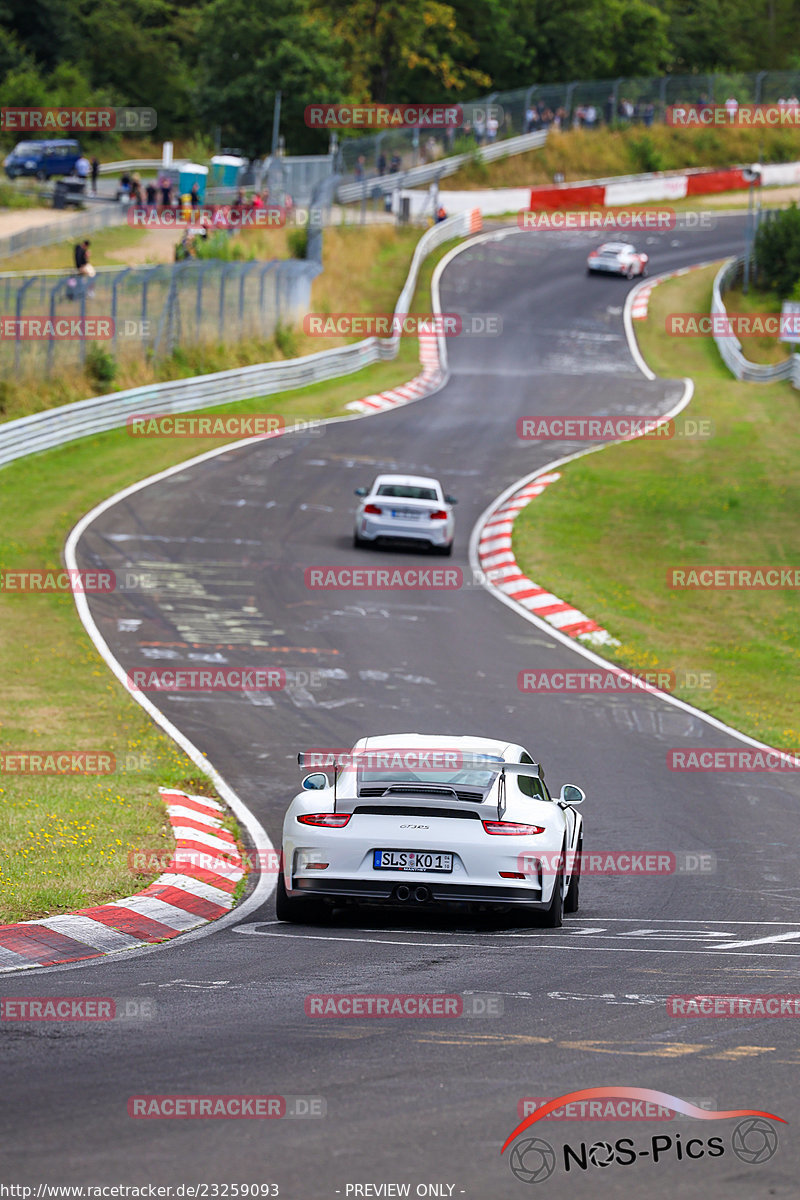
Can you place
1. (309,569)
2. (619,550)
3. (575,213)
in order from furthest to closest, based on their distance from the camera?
(575,213) < (619,550) < (309,569)

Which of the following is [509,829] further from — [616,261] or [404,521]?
[616,261]

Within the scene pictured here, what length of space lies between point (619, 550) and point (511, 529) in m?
2.34

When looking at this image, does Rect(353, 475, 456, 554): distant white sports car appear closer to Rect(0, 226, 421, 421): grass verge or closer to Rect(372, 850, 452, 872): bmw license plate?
Rect(0, 226, 421, 421): grass verge

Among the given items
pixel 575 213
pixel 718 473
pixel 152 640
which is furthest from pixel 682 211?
pixel 152 640

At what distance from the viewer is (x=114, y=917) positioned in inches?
409

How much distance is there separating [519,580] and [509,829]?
17.0 metres

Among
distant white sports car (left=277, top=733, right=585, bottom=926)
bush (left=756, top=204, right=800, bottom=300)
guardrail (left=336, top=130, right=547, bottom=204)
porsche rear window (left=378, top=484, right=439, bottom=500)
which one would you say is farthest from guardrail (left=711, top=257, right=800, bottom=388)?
distant white sports car (left=277, top=733, right=585, bottom=926)

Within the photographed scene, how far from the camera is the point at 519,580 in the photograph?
26828mm

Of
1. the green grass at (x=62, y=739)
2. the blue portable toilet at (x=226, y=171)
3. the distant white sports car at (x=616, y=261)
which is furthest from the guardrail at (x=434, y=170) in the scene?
the green grass at (x=62, y=739)

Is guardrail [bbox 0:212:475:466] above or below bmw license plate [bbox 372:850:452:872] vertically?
above

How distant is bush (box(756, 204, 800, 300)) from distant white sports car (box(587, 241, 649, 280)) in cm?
496

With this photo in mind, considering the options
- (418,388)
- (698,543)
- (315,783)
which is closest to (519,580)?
(698,543)

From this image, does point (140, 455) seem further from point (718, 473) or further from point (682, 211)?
point (682, 211)

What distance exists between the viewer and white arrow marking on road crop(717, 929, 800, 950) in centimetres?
976
